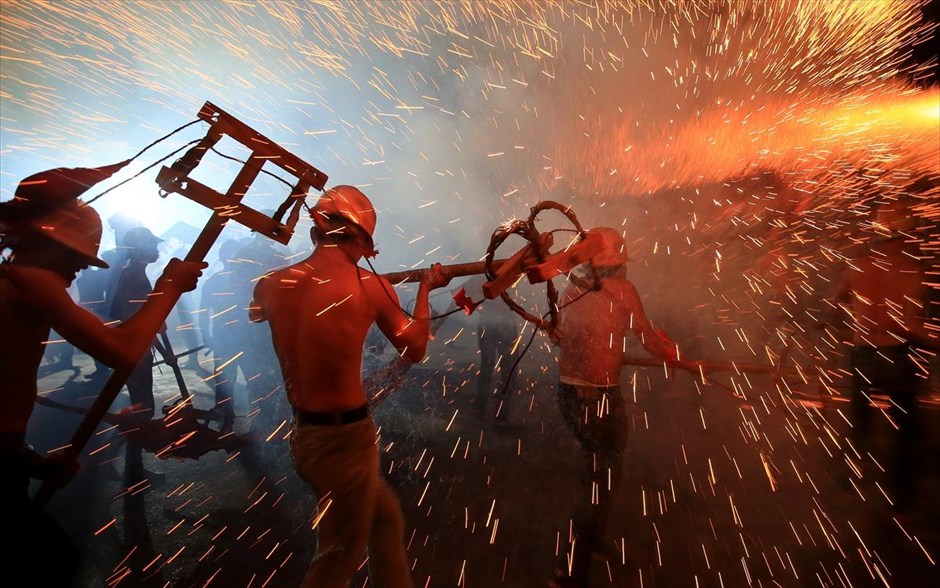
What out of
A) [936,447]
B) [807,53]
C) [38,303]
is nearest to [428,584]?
[38,303]

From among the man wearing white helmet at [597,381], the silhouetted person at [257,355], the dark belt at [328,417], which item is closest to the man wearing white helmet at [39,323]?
the dark belt at [328,417]

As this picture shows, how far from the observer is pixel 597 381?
312 centimetres

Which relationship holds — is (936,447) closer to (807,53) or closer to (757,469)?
(757,469)

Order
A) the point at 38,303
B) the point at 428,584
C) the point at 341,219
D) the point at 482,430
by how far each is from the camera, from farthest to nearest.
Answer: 1. the point at 482,430
2. the point at 428,584
3. the point at 341,219
4. the point at 38,303

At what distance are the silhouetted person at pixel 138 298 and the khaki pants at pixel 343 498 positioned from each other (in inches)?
120

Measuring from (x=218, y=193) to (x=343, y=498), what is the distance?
1731 millimetres

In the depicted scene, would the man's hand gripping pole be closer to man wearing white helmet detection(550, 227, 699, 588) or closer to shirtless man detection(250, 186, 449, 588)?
shirtless man detection(250, 186, 449, 588)

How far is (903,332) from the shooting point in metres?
3.61

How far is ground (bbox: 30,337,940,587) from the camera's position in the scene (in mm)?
2941

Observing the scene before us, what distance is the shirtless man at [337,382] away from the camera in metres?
2.10

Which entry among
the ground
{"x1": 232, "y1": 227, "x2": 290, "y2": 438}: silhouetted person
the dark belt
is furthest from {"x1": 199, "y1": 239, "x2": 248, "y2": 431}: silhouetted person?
the dark belt

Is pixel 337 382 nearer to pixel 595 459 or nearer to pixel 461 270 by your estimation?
pixel 461 270

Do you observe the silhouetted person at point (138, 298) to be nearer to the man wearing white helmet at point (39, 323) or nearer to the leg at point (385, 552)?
the man wearing white helmet at point (39, 323)

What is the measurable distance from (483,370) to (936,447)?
209 inches
